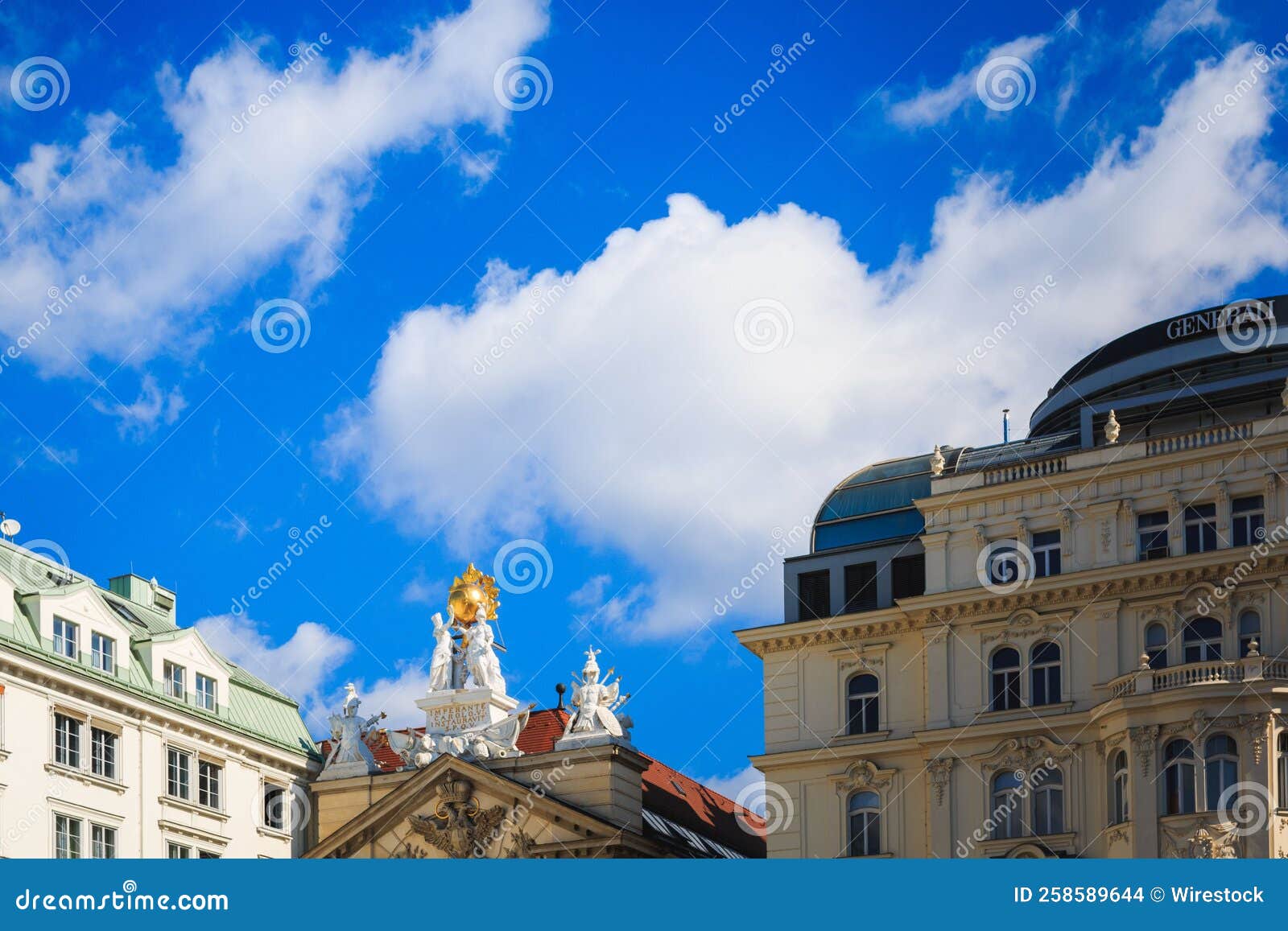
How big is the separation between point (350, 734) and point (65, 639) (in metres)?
10.5

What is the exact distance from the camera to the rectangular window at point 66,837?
58.9m

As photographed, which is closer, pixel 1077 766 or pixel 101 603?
pixel 1077 766

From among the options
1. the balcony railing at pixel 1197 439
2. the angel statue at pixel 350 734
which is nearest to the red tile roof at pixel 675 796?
the angel statue at pixel 350 734

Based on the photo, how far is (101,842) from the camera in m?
60.8

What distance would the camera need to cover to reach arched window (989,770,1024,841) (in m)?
56.9

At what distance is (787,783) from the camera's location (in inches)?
2400

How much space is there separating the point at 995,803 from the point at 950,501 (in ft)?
29.5

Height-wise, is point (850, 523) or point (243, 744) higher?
point (850, 523)

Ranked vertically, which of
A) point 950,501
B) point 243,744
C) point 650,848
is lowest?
point 650,848

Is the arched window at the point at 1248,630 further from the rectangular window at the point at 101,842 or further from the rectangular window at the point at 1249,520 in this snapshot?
the rectangular window at the point at 101,842

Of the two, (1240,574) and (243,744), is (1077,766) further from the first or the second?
(243,744)

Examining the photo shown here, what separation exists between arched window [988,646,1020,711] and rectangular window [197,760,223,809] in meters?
25.4

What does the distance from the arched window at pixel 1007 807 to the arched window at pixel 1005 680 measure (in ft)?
6.43

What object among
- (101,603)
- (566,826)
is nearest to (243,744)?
(101,603)
